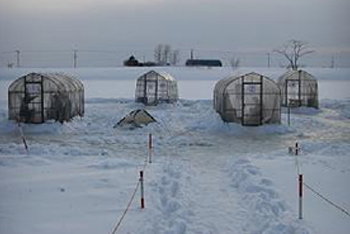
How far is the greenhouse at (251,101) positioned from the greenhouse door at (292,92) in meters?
9.88

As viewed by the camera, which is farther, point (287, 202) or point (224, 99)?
point (224, 99)

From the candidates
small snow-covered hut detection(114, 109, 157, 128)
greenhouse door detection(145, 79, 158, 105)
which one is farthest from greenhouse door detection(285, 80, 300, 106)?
small snow-covered hut detection(114, 109, 157, 128)

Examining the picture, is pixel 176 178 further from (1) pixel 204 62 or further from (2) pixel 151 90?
(1) pixel 204 62

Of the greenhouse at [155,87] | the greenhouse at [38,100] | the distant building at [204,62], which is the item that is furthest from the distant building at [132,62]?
the greenhouse at [38,100]

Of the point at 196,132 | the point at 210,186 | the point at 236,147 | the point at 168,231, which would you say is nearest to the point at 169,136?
the point at 196,132

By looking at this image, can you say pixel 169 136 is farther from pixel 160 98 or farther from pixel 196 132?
pixel 160 98

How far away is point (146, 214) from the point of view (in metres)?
9.98

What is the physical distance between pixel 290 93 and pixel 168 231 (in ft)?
95.3

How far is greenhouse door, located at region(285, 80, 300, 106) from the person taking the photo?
36.1 m

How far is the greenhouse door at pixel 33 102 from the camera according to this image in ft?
85.3

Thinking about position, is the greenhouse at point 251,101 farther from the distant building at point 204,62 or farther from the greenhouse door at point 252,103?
the distant building at point 204,62

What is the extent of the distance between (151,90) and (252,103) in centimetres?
1390

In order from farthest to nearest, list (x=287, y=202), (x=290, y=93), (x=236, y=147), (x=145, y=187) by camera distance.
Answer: (x=290, y=93) → (x=236, y=147) → (x=145, y=187) → (x=287, y=202)

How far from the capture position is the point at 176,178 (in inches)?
538
